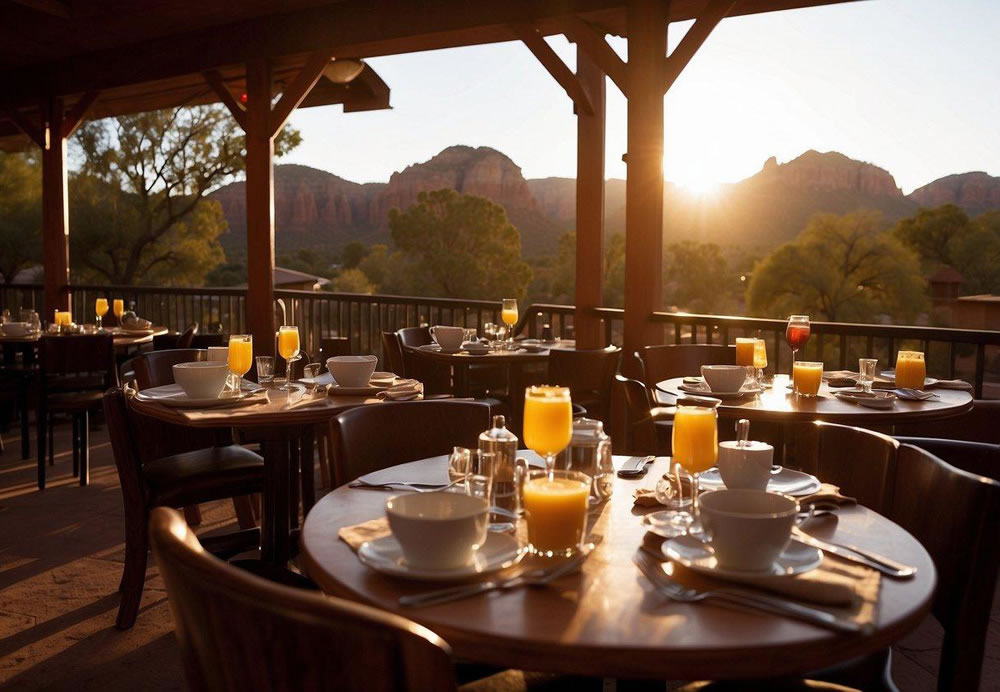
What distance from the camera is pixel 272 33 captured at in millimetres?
6785

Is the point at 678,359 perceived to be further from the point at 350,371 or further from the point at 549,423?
the point at 549,423

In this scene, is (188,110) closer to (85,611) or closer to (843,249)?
(85,611)

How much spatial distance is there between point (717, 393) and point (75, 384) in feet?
12.8

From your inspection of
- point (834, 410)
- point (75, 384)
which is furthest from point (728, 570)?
point (75, 384)

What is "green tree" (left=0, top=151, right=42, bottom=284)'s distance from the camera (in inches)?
762

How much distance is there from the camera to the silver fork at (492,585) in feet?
3.82

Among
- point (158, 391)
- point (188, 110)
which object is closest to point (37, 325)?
point (158, 391)

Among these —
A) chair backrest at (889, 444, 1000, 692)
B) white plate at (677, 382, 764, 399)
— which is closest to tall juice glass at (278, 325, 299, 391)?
white plate at (677, 382, 764, 399)

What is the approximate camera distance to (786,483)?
1.76m

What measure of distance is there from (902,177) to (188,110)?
83.4 feet

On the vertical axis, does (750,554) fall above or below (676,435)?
below

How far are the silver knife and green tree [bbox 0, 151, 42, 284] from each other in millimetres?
21250

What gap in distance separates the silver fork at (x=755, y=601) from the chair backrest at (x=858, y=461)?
0.78 meters

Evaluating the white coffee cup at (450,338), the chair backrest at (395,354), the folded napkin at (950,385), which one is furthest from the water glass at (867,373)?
the chair backrest at (395,354)
